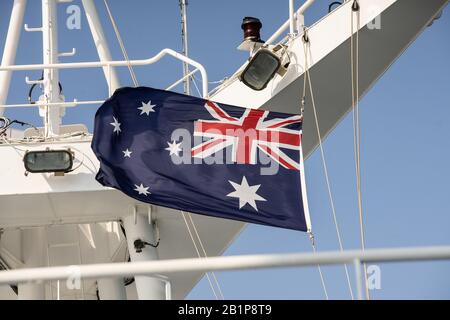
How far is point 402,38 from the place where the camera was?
10.8 metres

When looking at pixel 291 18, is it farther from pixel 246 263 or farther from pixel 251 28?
pixel 246 263

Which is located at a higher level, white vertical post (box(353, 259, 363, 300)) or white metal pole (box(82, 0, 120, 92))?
white metal pole (box(82, 0, 120, 92))

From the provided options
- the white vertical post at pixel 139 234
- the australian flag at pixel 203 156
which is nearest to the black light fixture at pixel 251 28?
Answer: the australian flag at pixel 203 156

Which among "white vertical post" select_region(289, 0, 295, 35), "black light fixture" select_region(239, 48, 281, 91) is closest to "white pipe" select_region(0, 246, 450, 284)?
"black light fixture" select_region(239, 48, 281, 91)

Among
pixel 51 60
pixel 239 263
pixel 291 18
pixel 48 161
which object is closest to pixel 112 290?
pixel 48 161

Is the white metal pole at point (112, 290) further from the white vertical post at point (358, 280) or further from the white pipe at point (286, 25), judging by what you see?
the white vertical post at point (358, 280)

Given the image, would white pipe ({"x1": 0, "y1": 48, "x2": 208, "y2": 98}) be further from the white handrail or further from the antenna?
the white handrail

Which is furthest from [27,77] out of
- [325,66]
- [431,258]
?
[431,258]

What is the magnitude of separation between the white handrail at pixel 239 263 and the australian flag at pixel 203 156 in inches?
165

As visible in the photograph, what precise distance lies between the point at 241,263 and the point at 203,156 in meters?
4.78

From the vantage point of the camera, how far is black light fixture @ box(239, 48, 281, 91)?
10.6 metres

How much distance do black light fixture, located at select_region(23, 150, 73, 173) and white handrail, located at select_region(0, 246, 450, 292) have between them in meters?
4.64

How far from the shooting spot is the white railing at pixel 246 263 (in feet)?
18.5
